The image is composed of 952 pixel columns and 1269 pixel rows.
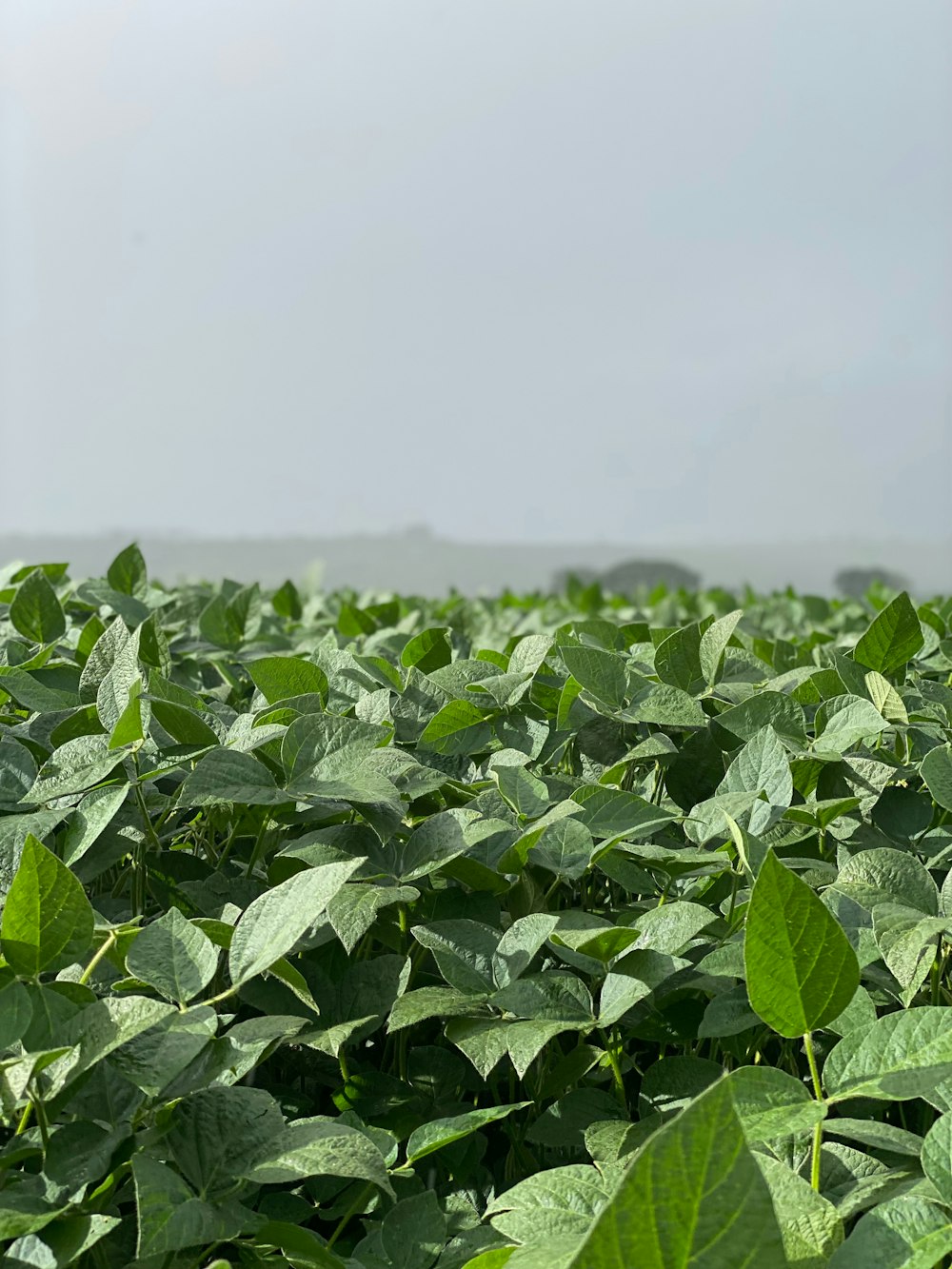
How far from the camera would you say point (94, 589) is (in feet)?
3.69

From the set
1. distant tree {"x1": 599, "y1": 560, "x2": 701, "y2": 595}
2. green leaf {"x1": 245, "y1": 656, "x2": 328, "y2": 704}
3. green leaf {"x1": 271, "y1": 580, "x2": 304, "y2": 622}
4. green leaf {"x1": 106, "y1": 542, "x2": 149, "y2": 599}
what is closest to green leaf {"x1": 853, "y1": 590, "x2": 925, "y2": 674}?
green leaf {"x1": 245, "y1": 656, "x2": 328, "y2": 704}

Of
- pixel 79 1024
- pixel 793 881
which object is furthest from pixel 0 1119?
pixel 793 881

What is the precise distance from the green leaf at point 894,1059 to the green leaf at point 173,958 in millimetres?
250

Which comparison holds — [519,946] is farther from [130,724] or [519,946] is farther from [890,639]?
[890,639]

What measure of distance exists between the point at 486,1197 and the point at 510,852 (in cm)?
17

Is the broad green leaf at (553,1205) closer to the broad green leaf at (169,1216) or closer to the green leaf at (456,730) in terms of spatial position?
the broad green leaf at (169,1216)

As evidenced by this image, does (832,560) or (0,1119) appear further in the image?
(832,560)

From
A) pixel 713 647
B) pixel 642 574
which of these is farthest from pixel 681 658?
pixel 642 574

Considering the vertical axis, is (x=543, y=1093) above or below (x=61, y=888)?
below

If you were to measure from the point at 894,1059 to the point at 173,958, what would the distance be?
0.29 m

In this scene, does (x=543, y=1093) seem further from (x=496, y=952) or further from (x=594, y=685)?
(x=594, y=685)

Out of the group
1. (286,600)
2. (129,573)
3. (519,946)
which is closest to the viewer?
(519,946)

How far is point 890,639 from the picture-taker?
832 millimetres

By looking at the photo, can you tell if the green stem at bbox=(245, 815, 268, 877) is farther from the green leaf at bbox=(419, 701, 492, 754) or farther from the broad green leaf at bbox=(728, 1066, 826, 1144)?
the broad green leaf at bbox=(728, 1066, 826, 1144)
